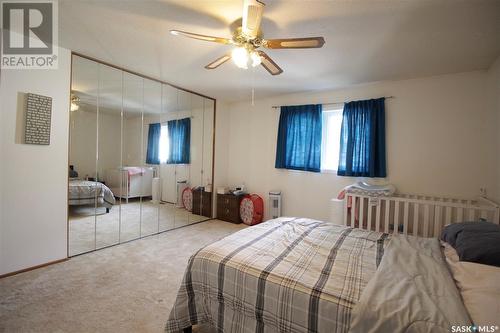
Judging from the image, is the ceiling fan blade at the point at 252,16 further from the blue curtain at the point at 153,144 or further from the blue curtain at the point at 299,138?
the blue curtain at the point at 153,144

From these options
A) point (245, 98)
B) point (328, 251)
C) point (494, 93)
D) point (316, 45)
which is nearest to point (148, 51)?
point (316, 45)

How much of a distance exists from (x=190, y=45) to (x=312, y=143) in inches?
94.0

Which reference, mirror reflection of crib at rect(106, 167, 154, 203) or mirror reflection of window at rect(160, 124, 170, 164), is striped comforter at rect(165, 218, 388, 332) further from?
mirror reflection of window at rect(160, 124, 170, 164)

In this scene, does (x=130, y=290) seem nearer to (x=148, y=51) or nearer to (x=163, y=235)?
(x=163, y=235)

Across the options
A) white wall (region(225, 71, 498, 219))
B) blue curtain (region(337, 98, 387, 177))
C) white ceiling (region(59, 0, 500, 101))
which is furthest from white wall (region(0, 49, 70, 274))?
blue curtain (region(337, 98, 387, 177))

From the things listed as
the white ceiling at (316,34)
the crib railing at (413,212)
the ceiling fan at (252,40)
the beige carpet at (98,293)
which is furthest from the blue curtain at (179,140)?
the crib railing at (413,212)

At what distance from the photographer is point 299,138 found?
13.0ft

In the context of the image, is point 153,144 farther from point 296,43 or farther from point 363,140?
point 363,140

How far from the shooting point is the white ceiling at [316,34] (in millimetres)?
1799

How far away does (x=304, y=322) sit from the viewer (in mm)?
1157

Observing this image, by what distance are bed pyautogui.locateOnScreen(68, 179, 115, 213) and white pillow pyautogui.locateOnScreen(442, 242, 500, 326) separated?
3652 millimetres

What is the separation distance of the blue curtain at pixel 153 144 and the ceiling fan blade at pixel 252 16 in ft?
8.32

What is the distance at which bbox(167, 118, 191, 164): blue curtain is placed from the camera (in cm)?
402

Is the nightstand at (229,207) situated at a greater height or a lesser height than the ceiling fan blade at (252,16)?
lesser
